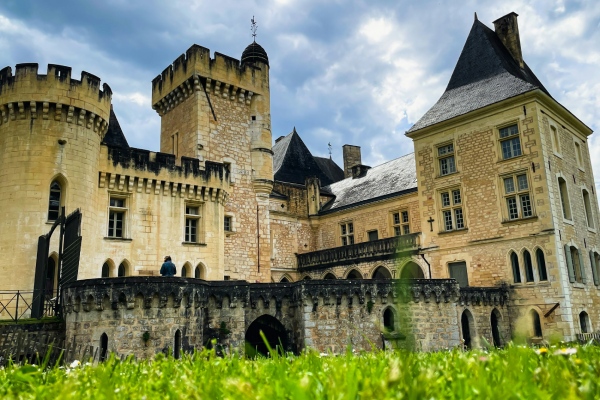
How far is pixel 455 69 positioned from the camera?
29.0 metres

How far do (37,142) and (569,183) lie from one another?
2432 centimetres

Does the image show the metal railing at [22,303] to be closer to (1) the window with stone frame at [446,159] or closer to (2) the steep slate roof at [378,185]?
(1) the window with stone frame at [446,159]

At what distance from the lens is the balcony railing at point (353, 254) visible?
92.7 ft

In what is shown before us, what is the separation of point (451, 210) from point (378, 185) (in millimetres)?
8977

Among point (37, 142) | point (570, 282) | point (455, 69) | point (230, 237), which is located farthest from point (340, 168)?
point (37, 142)

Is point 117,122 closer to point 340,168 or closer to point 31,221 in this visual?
point 31,221

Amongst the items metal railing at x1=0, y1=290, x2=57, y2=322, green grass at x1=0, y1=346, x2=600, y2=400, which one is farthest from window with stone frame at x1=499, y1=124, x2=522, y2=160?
green grass at x1=0, y1=346, x2=600, y2=400

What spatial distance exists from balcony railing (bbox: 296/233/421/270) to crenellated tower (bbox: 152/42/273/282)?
5757 millimetres

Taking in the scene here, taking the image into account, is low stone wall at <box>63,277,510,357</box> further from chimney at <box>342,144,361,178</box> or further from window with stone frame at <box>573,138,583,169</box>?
chimney at <box>342,144,361,178</box>

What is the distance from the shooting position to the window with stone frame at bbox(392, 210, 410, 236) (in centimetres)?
3064

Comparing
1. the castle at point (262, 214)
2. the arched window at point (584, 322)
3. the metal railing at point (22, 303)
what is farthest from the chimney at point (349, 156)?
the metal railing at point (22, 303)

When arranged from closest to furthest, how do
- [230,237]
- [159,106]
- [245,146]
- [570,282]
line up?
1. [570,282]
2. [230,237]
3. [245,146]
4. [159,106]

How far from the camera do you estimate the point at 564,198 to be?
78.1 feet

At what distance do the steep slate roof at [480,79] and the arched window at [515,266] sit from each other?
7507 mm
